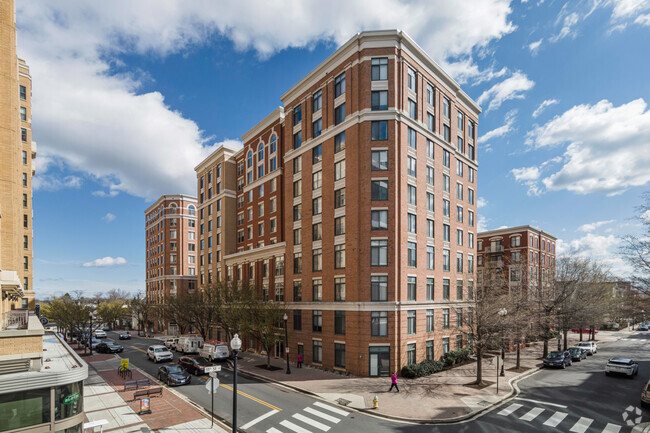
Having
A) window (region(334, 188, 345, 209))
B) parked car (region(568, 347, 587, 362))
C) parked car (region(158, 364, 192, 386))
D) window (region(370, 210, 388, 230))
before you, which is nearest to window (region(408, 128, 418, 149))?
window (region(370, 210, 388, 230))

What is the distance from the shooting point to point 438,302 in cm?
3538

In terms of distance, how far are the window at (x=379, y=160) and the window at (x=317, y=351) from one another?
57.0 ft

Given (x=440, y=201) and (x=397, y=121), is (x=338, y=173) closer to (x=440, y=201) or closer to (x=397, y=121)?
(x=397, y=121)

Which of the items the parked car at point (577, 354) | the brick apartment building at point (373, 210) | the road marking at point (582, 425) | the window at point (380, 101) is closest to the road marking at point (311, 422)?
the brick apartment building at point (373, 210)

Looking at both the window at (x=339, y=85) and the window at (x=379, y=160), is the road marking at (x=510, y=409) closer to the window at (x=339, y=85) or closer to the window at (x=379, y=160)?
the window at (x=379, y=160)

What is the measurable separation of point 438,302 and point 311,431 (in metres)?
21.3

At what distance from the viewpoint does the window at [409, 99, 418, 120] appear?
3400cm

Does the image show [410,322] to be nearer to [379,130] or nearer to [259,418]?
[259,418]

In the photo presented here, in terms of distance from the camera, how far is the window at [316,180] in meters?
36.2

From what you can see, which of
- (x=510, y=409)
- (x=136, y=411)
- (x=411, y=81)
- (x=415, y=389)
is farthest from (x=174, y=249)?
(x=510, y=409)

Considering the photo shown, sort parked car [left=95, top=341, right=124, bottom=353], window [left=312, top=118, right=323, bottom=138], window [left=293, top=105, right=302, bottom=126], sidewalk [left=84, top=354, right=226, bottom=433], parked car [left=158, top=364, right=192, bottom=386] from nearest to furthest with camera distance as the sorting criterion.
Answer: sidewalk [left=84, top=354, right=226, bottom=433] < parked car [left=158, top=364, right=192, bottom=386] < window [left=312, top=118, right=323, bottom=138] < window [left=293, top=105, right=302, bottom=126] < parked car [left=95, top=341, right=124, bottom=353]

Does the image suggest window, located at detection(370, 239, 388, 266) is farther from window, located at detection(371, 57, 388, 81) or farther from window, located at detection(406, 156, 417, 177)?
window, located at detection(371, 57, 388, 81)

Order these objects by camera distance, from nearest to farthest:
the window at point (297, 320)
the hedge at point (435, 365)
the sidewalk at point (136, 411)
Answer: the sidewalk at point (136, 411)
the hedge at point (435, 365)
the window at point (297, 320)

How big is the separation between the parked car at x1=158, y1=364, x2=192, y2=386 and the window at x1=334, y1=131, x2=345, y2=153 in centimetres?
2348
